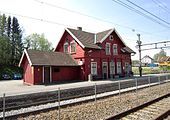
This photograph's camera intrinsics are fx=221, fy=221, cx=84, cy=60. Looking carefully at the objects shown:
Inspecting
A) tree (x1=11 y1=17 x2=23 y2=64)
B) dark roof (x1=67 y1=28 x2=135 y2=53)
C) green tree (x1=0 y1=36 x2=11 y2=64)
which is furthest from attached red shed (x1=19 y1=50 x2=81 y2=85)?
tree (x1=11 y1=17 x2=23 y2=64)

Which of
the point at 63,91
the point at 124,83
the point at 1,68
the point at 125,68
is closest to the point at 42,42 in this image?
the point at 1,68

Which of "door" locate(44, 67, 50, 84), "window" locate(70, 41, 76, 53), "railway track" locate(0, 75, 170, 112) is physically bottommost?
"railway track" locate(0, 75, 170, 112)

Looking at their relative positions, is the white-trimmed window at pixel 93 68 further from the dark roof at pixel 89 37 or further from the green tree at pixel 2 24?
the green tree at pixel 2 24

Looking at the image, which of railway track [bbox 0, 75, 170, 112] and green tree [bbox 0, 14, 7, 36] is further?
green tree [bbox 0, 14, 7, 36]

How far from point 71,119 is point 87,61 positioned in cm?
2121

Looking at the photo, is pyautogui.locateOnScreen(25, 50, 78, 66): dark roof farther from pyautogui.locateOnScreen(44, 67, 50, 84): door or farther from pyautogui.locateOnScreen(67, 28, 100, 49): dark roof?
pyautogui.locateOnScreen(67, 28, 100, 49): dark roof

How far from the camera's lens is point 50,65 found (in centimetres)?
2542

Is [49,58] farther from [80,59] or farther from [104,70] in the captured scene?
[104,70]

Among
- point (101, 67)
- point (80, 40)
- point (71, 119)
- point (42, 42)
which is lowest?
point (71, 119)

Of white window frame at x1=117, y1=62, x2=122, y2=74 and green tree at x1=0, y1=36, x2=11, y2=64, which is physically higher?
green tree at x1=0, y1=36, x2=11, y2=64

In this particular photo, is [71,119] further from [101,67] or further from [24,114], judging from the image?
[101,67]

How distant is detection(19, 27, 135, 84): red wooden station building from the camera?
25453 millimetres

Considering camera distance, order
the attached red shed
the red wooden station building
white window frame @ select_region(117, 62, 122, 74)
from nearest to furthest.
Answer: the attached red shed
the red wooden station building
white window frame @ select_region(117, 62, 122, 74)

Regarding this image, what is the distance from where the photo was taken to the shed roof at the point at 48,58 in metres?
24.7
